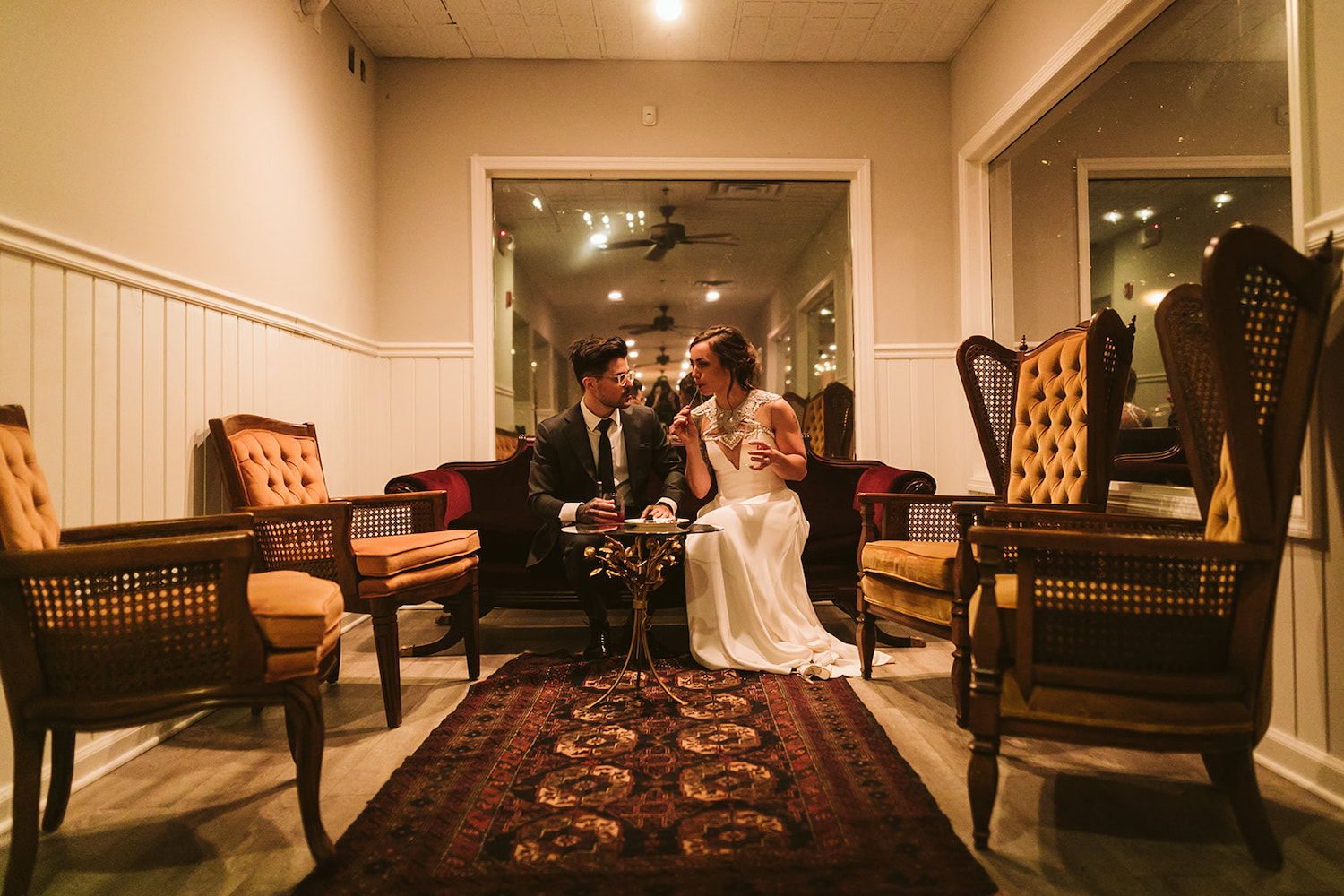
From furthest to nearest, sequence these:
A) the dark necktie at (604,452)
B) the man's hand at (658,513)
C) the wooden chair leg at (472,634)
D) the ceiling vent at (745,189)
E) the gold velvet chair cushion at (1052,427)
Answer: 1. the ceiling vent at (745,189)
2. the dark necktie at (604,452)
3. the wooden chair leg at (472,634)
4. the man's hand at (658,513)
5. the gold velvet chair cushion at (1052,427)

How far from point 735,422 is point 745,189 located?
2092mm

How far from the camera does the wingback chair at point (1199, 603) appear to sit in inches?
57.9

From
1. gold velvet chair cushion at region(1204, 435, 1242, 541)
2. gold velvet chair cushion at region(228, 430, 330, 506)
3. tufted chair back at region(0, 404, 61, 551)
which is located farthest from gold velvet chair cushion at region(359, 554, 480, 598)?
gold velvet chair cushion at region(1204, 435, 1242, 541)

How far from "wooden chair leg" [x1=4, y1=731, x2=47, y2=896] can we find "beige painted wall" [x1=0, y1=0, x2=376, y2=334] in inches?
52.8

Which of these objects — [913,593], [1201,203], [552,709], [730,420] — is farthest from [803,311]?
[552,709]

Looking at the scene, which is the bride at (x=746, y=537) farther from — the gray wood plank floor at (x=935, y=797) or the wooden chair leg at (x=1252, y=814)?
the wooden chair leg at (x=1252, y=814)

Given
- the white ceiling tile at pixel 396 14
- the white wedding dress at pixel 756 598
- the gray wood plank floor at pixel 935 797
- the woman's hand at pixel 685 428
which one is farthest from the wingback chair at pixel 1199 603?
the white ceiling tile at pixel 396 14

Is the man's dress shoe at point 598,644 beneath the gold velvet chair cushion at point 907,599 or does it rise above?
beneath

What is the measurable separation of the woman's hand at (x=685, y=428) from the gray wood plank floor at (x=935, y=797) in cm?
131

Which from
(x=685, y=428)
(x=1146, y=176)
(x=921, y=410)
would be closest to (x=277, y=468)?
(x=685, y=428)

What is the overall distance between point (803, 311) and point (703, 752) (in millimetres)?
3446

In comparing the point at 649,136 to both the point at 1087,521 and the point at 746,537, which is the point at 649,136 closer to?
the point at 746,537

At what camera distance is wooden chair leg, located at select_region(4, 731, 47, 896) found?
1381 mm

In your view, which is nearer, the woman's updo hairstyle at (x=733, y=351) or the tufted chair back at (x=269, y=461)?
the tufted chair back at (x=269, y=461)
